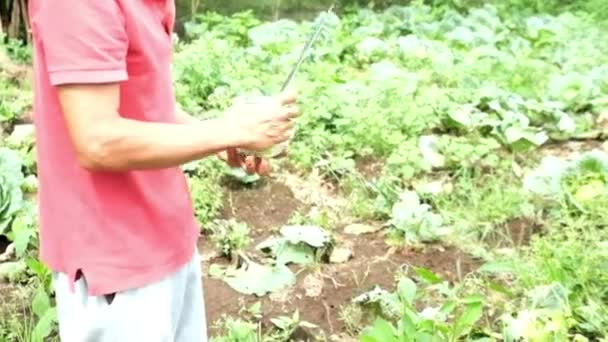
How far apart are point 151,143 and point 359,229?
2.05 metres

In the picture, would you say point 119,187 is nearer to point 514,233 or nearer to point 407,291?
point 407,291

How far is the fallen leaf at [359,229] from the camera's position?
139 inches

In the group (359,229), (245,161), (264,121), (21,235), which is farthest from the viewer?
(359,229)

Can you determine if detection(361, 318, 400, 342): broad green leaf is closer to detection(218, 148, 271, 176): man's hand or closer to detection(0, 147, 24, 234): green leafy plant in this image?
detection(218, 148, 271, 176): man's hand

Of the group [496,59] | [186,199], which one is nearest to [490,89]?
[496,59]

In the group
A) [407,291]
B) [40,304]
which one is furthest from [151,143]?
[40,304]

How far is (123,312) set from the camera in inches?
68.9

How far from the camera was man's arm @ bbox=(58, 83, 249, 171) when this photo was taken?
4.96ft

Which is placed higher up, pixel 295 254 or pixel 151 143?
pixel 151 143

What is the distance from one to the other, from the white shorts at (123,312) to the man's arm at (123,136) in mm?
275

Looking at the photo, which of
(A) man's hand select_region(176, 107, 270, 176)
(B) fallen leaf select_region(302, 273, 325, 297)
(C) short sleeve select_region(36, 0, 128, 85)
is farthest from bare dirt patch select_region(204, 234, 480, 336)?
(C) short sleeve select_region(36, 0, 128, 85)

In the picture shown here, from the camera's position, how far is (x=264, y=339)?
2.87 metres

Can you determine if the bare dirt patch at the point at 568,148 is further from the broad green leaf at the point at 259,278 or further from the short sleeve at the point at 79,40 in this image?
the short sleeve at the point at 79,40

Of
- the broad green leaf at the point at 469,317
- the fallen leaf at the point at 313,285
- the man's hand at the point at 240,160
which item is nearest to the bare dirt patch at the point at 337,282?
the fallen leaf at the point at 313,285
